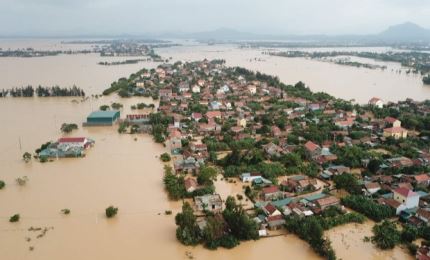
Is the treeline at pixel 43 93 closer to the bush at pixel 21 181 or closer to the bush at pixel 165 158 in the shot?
the bush at pixel 165 158

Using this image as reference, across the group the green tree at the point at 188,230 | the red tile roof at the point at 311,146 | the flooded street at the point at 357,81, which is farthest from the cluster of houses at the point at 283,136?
the flooded street at the point at 357,81

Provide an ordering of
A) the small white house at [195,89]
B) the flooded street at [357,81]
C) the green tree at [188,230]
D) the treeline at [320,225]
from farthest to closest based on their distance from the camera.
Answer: the small white house at [195,89]
the flooded street at [357,81]
the green tree at [188,230]
the treeline at [320,225]

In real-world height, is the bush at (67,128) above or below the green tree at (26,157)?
above

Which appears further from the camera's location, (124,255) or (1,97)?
(1,97)

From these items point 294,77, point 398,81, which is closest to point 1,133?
point 294,77

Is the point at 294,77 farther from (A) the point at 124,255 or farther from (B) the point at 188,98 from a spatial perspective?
(A) the point at 124,255

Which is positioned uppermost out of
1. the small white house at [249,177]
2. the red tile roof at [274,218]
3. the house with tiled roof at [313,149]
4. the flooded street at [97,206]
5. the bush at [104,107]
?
the bush at [104,107]

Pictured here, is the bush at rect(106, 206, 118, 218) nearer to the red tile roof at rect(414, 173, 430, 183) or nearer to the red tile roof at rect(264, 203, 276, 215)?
the red tile roof at rect(264, 203, 276, 215)
